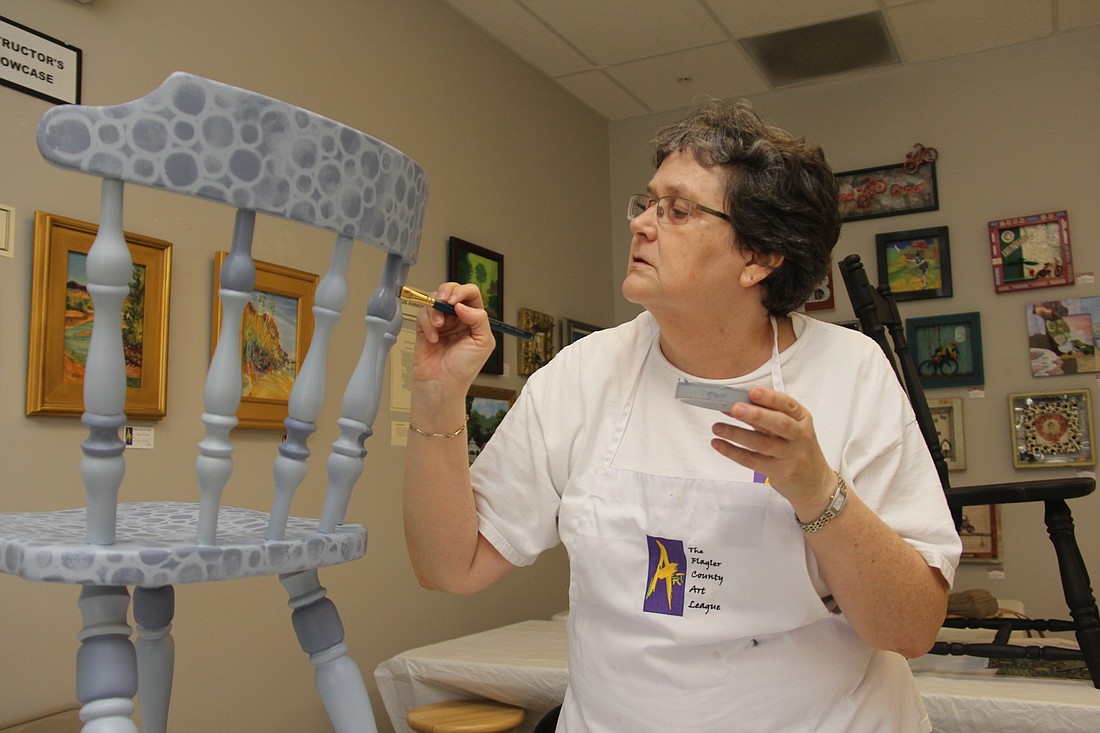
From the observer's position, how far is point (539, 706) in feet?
7.95

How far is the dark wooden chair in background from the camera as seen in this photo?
80.4 inches

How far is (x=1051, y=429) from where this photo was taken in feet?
13.3

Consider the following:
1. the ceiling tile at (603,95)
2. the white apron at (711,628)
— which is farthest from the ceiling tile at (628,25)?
the white apron at (711,628)

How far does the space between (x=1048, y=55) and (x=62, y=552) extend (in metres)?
4.64

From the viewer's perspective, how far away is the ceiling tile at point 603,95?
15.0 feet

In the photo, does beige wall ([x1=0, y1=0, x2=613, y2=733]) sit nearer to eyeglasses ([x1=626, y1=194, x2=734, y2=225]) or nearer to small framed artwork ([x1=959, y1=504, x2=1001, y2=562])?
eyeglasses ([x1=626, y1=194, x2=734, y2=225])

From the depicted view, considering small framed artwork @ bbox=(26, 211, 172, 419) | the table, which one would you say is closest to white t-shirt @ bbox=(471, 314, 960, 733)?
the table

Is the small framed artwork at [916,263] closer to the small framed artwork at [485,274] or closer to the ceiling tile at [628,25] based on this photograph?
the ceiling tile at [628,25]

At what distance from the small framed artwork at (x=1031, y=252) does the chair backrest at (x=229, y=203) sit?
3.93 m

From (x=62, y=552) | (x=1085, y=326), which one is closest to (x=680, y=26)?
(x=1085, y=326)

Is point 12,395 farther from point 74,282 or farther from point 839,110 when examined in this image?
point 839,110

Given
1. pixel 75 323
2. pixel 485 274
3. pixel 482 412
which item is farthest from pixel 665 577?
pixel 485 274

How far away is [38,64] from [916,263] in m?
3.72

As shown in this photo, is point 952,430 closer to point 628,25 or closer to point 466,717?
point 628,25
